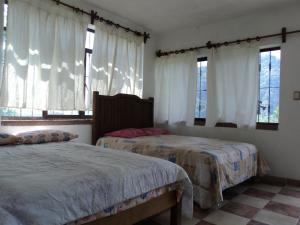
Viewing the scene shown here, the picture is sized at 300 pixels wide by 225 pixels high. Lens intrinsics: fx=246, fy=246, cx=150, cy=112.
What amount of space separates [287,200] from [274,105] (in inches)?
52.5

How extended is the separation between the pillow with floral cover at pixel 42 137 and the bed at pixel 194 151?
2.43 feet

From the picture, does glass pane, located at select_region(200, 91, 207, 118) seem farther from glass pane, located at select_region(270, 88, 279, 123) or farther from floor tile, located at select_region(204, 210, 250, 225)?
floor tile, located at select_region(204, 210, 250, 225)

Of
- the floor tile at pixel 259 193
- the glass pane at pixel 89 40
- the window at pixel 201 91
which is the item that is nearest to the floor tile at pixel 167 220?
the floor tile at pixel 259 193

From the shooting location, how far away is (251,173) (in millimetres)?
3086

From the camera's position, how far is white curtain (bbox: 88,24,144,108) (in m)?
3.54

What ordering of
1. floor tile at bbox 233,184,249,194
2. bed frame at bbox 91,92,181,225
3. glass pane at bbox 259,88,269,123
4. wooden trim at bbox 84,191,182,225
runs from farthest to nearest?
glass pane at bbox 259,88,269,123
floor tile at bbox 233,184,249,194
bed frame at bbox 91,92,181,225
wooden trim at bbox 84,191,182,225

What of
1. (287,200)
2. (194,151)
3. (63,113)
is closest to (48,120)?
(63,113)

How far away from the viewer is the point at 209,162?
95.2 inches

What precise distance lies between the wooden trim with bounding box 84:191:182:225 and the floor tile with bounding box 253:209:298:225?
849 mm

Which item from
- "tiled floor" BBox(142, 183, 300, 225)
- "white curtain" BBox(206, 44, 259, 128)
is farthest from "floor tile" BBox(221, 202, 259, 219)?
"white curtain" BBox(206, 44, 259, 128)

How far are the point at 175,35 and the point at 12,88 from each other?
9.58 ft

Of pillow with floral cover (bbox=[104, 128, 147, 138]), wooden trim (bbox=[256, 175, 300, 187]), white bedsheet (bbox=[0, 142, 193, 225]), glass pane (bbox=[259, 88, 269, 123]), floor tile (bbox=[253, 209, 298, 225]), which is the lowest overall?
floor tile (bbox=[253, 209, 298, 225])

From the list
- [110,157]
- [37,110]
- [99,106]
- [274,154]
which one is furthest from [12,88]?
[274,154]

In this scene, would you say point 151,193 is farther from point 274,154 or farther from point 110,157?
point 274,154
